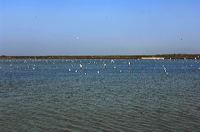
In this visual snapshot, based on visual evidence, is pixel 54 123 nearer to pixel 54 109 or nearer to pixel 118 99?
pixel 54 109

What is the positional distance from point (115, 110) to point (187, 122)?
5275 mm

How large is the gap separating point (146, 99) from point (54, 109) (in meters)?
8.19

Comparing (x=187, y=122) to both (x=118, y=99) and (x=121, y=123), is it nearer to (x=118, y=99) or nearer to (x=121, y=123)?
(x=121, y=123)

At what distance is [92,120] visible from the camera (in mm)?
21031

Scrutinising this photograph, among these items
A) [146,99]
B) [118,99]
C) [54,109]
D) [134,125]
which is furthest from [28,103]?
[134,125]

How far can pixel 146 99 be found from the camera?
30.8 meters

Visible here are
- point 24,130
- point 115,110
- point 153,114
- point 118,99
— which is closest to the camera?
point 24,130

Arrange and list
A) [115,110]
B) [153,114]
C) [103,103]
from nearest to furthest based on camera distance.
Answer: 1. [153,114]
2. [115,110]
3. [103,103]

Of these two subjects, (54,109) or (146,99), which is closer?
(54,109)

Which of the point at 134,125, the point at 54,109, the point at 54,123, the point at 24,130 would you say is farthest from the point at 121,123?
the point at 54,109

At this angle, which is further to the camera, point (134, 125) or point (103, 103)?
point (103, 103)

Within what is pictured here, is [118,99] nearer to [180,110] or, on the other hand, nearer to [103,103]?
[103,103]

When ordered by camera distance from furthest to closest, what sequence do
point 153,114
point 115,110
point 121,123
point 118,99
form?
point 118,99
point 115,110
point 153,114
point 121,123

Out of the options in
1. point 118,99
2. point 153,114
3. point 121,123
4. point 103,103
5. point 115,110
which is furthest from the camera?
point 118,99
